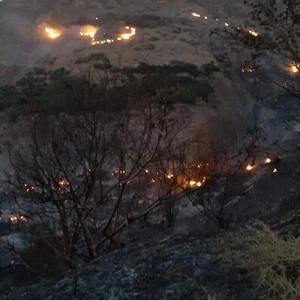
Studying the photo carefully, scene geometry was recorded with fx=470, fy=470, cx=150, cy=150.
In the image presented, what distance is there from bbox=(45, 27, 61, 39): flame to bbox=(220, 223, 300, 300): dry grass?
46.4 meters

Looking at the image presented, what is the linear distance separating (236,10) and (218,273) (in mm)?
55137

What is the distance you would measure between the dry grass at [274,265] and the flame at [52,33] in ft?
152

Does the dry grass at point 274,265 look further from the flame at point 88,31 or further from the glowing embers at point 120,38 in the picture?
the flame at point 88,31

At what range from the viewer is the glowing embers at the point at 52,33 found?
48.4m

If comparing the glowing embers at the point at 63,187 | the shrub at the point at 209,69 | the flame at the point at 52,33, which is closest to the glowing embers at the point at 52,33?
the flame at the point at 52,33

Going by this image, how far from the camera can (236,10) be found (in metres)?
56.3

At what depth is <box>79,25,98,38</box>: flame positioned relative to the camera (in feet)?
154

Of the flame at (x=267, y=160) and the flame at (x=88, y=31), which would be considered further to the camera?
the flame at (x=88, y=31)

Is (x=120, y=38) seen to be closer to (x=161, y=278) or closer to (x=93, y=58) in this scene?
(x=93, y=58)

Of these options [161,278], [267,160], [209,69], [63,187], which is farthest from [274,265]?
[209,69]

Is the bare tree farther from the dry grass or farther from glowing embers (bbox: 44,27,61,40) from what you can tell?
glowing embers (bbox: 44,27,61,40)

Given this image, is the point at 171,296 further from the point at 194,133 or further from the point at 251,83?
the point at 251,83

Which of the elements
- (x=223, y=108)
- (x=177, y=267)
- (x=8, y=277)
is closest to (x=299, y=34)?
(x=177, y=267)

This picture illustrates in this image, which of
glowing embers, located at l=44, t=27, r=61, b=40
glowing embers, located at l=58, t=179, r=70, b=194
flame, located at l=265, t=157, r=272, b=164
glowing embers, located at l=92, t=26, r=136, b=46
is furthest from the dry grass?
glowing embers, located at l=44, t=27, r=61, b=40
